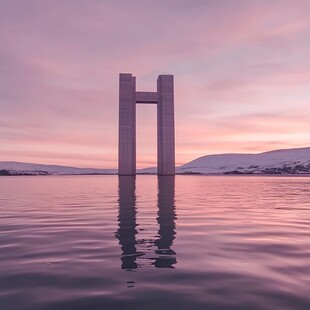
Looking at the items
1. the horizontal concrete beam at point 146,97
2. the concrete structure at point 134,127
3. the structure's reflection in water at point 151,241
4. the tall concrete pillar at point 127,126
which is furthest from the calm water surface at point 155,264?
the horizontal concrete beam at point 146,97

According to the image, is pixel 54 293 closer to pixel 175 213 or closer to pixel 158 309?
pixel 158 309

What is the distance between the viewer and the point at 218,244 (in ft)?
26.4

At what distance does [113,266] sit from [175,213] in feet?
26.1

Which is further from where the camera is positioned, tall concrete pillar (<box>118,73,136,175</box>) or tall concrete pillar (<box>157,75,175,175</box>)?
tall concrete pillar (<box>157,75,175,175</box>)

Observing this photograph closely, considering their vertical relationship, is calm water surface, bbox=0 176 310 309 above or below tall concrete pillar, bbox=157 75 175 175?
below

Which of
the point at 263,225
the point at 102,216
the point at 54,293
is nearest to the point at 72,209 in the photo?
the point at 102,216

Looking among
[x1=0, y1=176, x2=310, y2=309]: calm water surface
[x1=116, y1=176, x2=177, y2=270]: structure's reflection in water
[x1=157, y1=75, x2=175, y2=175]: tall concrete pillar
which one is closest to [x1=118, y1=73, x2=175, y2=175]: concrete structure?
[x1=157, y1=75, x2=175, y2=175]: tall concrete pillar

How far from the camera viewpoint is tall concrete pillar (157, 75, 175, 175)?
8481 cm

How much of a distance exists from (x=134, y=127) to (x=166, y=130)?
8.32 meters

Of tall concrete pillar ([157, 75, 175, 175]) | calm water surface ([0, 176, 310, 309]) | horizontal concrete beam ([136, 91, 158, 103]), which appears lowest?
calm water surface ([0, 176, 310, 309])

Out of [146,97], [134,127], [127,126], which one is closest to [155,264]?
[127,126]

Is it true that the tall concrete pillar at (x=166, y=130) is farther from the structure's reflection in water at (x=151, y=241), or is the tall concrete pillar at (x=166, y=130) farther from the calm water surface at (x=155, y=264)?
the calm water surface at (x=155, y=264)

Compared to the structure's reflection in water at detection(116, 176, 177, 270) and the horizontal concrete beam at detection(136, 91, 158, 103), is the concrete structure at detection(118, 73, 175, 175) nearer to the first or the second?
the horizontal concrete beam at detection(136, 91, 158, 103)

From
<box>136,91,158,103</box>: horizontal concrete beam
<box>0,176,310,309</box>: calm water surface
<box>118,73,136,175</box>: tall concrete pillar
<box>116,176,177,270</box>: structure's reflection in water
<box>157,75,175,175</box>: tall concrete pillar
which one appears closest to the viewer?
<box>0,176,310,309</box>: calm water surface
